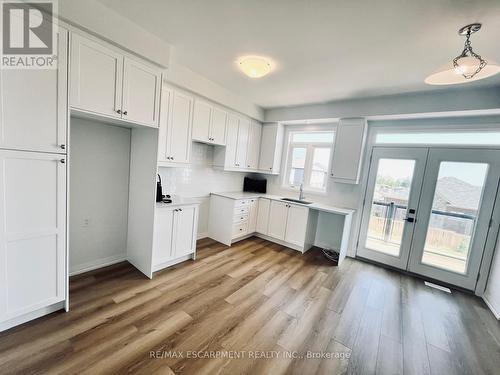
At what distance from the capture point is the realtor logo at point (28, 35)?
55.2 inches

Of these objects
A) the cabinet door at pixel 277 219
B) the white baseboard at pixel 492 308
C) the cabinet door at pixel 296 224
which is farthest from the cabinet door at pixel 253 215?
the white baseboard at pixel 492 308

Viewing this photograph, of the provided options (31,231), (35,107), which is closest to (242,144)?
(35,107)

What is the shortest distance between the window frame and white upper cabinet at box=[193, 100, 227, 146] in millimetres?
1613

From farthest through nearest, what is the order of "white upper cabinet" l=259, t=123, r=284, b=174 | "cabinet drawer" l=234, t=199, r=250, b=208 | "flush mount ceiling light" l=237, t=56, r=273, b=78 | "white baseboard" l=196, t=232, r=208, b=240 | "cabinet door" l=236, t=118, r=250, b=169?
1. "white upper cabinet" l=259, t=123, r=284, b=174
2. "cabinet door" l=236, t=118, r=250, b=169
3. "white baseboard" l=196, t=232, r=208, b=240
4. "cabinet drawer" l=234, t=199, r=250, b=208
5. "flush mount ceiling light" l=237, t=56, r=273, b=78

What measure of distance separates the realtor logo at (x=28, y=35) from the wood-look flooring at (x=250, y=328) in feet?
6.85

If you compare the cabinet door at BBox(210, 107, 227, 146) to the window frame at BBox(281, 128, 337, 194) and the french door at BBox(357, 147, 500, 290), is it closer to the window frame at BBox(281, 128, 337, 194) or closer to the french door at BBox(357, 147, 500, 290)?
the window frame at BBox(281, 128, 337, 194)

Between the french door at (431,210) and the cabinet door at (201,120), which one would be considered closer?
the french door at (431,210)

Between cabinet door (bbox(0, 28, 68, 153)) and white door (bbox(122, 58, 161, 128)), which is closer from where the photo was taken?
cabinet door (bbox(0, 28, 68, 153))

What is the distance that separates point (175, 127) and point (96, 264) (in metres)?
2.07

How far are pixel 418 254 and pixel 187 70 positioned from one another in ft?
14.7

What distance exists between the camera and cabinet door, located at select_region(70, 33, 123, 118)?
5.67ft

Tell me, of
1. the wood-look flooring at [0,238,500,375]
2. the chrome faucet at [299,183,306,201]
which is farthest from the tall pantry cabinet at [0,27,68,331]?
the chrome faucet at [299,183,306,201]

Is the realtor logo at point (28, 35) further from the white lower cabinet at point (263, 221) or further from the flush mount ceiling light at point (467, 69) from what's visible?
the flush mount ceiling light at point (467, 69)

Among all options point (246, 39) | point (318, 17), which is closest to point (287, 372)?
point (318, 17)
